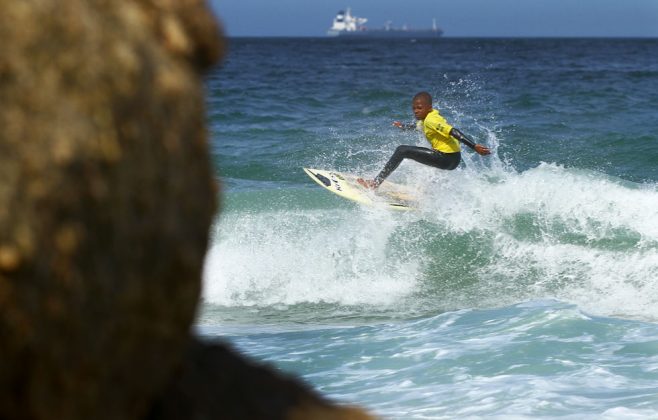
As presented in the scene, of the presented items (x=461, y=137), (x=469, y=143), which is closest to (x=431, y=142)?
(x=461, y=137)

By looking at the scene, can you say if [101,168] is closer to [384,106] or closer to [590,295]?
[590,295]

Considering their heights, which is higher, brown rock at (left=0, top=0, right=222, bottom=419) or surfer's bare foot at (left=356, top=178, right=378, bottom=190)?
brown rock at (left=0, top=0, right=222, bottom=419)

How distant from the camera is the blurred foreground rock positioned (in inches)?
62.7

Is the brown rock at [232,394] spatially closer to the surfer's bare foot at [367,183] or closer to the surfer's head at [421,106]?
the surfer's head at [421,106]

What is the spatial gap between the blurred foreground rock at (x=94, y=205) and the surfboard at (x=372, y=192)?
1012cm

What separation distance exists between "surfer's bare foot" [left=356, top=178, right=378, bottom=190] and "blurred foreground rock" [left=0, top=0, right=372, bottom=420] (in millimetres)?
10121

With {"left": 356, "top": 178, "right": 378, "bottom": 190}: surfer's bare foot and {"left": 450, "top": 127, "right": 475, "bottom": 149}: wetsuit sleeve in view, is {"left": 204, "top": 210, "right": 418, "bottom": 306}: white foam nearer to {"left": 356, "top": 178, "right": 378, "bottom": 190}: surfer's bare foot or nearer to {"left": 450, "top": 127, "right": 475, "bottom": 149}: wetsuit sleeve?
{"left": 356, "top": 178, "right": 378, "bottom": 190}: surfer's bare foot

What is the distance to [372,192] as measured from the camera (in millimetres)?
12016

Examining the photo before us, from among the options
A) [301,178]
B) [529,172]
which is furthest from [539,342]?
[301,178]

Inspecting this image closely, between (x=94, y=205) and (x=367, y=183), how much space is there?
10.5 meters

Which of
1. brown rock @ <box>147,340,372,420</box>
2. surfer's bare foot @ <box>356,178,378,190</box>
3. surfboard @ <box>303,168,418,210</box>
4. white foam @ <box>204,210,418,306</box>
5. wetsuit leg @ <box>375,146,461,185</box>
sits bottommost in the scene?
white foam @ <box>204,210,418,306</box>

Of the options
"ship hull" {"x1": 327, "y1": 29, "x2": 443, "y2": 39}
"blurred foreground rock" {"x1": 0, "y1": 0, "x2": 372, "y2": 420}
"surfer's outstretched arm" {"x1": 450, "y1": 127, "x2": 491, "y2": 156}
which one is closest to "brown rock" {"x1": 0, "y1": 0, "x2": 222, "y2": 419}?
"blurred foreground rock" {"x1": 0, "y1": 0, "x2": 372, "y2": 420}

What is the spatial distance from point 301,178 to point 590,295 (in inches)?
313

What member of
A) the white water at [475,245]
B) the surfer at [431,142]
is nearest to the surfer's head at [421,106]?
the surfer at [431,142]
